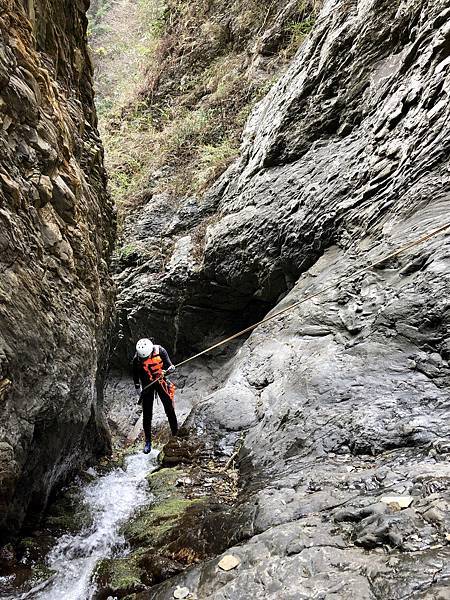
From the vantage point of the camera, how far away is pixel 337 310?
20.8 feet

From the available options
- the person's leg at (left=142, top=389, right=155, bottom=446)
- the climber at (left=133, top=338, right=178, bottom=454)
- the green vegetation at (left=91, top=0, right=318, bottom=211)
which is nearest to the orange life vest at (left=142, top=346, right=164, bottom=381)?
the climber at (left=133, top=338, right=178, bottom=454)

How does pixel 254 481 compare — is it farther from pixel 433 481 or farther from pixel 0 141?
pixel 0 141

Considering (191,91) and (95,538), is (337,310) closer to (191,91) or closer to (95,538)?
(95,538)

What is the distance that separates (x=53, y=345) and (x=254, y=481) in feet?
9.04

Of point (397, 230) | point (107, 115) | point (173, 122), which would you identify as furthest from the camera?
point (107, 115)

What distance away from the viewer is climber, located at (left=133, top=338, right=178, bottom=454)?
763 cm

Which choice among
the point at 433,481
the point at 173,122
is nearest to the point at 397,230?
the point at 433,481

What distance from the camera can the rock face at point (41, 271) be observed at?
412cm

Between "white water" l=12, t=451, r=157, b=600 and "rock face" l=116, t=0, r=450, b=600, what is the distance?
42.7 inches

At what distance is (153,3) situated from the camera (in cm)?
2112

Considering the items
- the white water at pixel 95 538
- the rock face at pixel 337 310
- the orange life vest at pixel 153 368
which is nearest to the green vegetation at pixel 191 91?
the rock face at pixel 337 310

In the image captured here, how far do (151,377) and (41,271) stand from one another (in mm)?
3400

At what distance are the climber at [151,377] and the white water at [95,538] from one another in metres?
0.89

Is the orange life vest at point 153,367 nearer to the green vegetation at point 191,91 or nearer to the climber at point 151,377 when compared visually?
the climber at point 151,377
